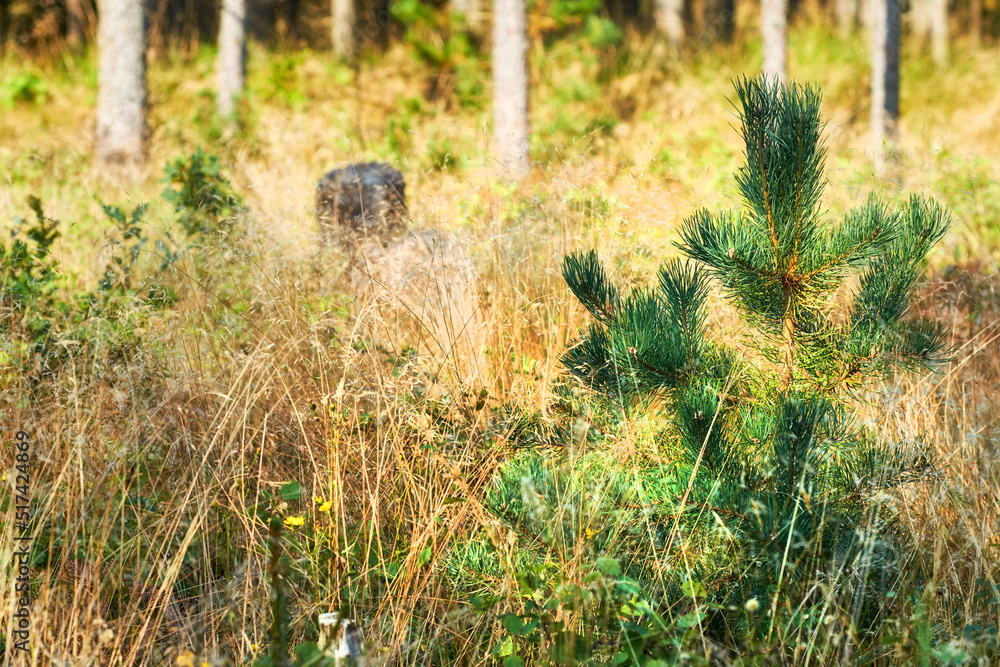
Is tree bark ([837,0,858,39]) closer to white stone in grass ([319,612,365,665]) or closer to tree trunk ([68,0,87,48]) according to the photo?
white stone in grass ([319,612,365,665])

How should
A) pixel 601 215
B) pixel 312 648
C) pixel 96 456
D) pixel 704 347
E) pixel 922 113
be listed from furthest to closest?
1. pixel 922 113
2. pixel 601 215
3. pixel 96 456
4. pixel 704 347
5. pixel 312 648

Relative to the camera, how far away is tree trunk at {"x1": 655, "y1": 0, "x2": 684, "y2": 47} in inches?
476

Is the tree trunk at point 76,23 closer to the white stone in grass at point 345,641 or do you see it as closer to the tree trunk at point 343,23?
the tree trunk at point 343,23

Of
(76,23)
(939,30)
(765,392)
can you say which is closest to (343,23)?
(76,23)

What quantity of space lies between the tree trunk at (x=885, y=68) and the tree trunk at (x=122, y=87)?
7.27 meters

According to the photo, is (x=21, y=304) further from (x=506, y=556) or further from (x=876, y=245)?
(x=876, y=245)

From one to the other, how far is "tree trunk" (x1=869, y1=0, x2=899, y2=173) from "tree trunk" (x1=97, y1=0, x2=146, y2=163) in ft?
23.9

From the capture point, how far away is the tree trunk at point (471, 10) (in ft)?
34.0

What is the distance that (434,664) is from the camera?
6.73 feet

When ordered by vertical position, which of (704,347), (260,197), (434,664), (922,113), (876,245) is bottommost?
(434,664)

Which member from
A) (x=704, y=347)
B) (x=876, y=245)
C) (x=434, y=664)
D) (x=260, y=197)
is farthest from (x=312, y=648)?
(x=260, y=197)

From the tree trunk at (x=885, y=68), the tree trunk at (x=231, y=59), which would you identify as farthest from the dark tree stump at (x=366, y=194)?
the tree trunk at (x=885, y=68)

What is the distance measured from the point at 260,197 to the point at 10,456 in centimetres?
274

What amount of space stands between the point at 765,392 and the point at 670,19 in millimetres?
11665
